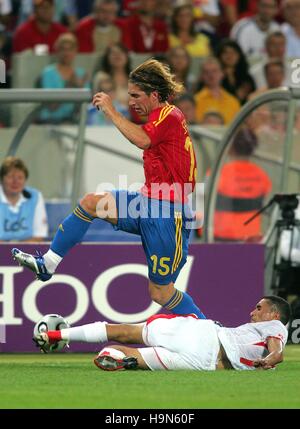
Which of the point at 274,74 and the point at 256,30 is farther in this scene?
the point at 256,30

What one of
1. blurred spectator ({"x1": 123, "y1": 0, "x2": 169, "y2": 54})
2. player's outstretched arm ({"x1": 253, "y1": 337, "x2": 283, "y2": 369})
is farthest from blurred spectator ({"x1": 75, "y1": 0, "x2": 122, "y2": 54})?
player's outstretched arm ({"x1": 253, "y1": 337, "x2": 283, "y2": 369})

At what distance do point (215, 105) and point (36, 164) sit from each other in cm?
366

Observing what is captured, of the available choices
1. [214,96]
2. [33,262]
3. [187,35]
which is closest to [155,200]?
[33,262]

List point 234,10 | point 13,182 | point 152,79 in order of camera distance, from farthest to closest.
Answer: point 234,10 → point 13,182 → point 152,79

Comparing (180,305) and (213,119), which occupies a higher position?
(213,119)

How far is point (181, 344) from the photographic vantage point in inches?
388

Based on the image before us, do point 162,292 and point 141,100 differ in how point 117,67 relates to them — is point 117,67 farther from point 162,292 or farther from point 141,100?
point 162,292

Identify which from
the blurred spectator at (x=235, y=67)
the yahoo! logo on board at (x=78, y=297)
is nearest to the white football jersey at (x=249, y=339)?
the yahoo! logo on board at (x=78, y=297)

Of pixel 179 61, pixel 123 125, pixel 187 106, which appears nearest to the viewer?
pixel 123 125

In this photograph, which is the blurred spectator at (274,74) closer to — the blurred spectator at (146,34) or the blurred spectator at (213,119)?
the blurred spectator at (213,119)

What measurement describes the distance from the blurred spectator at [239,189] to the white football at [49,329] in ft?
11.7

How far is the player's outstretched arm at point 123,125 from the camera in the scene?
9.98 m

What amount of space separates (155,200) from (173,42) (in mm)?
7649
